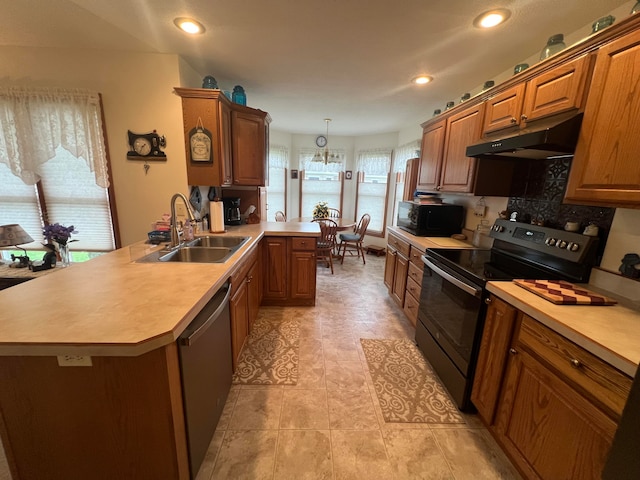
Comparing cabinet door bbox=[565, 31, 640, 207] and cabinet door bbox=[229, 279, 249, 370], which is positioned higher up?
cabinet door bbox=[565, 31, 640, 207]

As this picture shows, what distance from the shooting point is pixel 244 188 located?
3.27 meters

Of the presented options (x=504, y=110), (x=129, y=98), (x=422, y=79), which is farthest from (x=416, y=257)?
(x=129, y=98)

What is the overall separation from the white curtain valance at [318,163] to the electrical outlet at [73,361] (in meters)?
5.11

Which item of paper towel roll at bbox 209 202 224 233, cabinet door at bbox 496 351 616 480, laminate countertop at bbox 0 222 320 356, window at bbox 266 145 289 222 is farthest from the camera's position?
window at bbox 266 145 289 222

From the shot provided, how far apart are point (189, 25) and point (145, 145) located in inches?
43.4

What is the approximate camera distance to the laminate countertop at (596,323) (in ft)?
2.78

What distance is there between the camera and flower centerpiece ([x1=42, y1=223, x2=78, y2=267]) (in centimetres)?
217

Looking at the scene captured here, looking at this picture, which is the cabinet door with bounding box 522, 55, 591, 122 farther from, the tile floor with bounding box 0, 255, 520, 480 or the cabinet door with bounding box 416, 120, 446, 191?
the tile floor with bounding box 0, 255, 520, 480

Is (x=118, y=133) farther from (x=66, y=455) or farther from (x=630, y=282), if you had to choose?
(x=630, y=282)

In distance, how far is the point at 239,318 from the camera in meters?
1.89

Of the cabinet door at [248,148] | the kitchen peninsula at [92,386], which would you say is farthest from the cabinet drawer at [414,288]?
the cabinet door at [248,148]

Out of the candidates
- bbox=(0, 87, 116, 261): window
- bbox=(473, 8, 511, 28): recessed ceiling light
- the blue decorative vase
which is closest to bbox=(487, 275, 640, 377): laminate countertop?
bbox=(473, 8, 511, 28): recessed ceiling light

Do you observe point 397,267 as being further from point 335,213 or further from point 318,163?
point 318,163

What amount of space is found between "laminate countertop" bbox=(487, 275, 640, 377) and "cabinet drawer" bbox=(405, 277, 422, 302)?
3.29 feet
